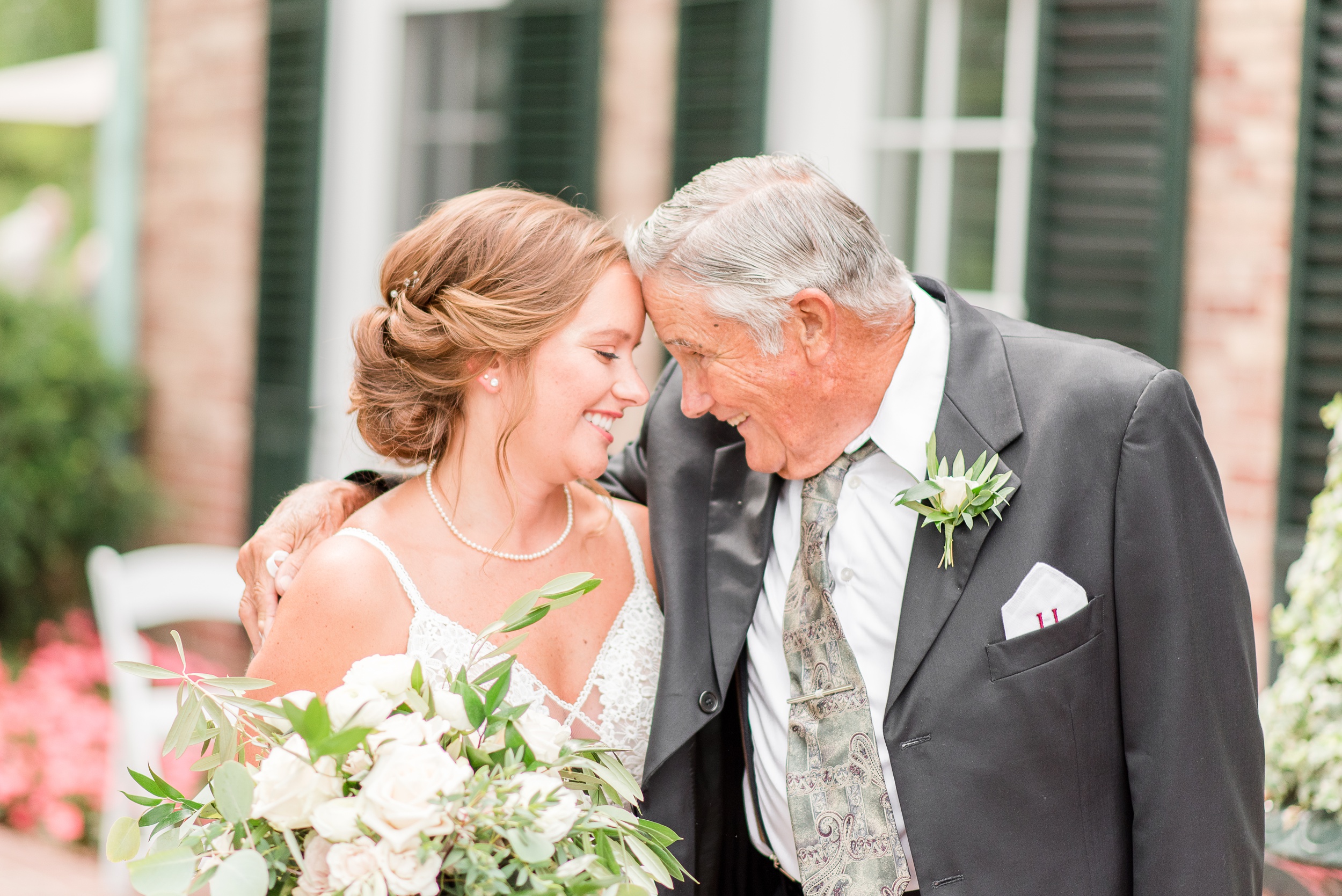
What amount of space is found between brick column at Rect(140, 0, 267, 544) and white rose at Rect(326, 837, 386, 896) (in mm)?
5177

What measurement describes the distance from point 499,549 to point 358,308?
4.22 meters

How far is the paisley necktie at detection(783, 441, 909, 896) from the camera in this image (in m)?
2.13

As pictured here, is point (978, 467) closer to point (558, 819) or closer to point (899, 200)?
point (558, 819)

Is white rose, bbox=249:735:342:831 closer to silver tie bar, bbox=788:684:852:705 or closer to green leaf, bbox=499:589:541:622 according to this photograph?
green leaf, bbox=499:589:541:622

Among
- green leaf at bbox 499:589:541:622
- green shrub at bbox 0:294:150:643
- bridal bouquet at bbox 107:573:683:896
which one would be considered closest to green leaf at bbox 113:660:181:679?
bridal bouquet at bbox 107:573:683:896

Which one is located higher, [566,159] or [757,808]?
[566,159]

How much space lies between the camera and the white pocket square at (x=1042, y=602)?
2.01m

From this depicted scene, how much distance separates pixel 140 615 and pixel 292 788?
3.89m

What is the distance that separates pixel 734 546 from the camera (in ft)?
7.66

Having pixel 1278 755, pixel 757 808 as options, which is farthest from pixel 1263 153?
pixel 757 808

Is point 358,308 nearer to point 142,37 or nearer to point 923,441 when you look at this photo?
point 142,37

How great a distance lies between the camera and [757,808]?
2354 mm

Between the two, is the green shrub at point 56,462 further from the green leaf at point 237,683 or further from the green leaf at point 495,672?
the green leaf at point 495,672

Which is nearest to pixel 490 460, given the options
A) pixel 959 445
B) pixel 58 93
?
pixel 959 445
